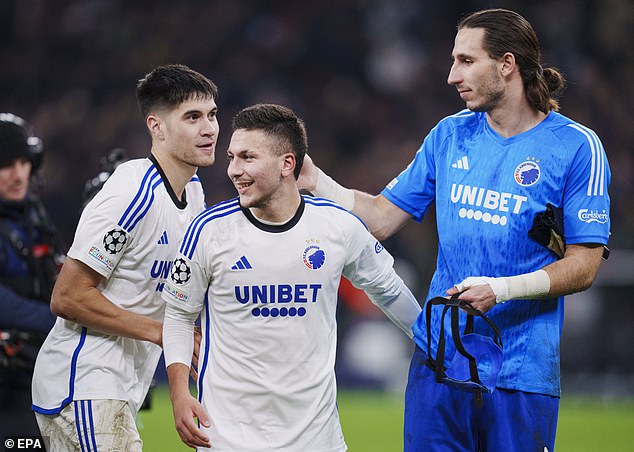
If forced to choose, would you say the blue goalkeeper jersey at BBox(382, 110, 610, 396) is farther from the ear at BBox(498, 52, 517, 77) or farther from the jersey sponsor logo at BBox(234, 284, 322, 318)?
the jersey sponsor logo at BBox(234, 284, 322, 318)

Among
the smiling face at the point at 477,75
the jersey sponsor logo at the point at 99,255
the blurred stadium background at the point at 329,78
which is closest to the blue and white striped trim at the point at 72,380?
the jersey sponsor logo at the point at 99,255

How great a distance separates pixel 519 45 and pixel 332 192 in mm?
1114

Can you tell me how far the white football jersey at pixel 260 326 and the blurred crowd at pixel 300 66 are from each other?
34.3ft

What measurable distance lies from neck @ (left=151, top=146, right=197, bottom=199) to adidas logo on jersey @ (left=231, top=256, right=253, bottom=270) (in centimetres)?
75

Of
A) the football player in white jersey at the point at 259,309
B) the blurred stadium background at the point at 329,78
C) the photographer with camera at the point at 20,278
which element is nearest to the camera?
the football player in white jersey at the point at 259,309

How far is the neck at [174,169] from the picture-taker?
489 cm

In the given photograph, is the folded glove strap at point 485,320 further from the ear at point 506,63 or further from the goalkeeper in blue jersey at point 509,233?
the ear at point 506,63

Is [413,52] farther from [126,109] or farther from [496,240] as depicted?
[496,240]

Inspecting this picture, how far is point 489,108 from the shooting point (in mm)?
4648

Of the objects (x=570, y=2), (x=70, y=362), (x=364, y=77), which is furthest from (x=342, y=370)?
(x=70, y=362)

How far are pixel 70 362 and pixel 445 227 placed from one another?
1.81 meters

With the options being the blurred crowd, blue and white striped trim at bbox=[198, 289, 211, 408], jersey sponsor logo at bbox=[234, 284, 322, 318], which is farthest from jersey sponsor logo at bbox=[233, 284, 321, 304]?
the blurred crowd

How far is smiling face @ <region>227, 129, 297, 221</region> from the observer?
14.3 feet

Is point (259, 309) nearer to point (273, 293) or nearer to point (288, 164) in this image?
point (273, 293)
